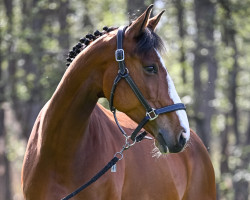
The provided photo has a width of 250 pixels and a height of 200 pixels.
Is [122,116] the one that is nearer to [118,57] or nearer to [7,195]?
[118,57]

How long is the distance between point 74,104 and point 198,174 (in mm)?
2388

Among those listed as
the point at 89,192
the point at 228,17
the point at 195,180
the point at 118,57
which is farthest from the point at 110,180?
the point at 228,17

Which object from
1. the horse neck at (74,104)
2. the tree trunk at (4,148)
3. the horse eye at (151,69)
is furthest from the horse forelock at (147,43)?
the tree trunk at (4,148)

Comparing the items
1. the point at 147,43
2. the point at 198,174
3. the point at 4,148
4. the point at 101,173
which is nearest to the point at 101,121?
the point at 101,173

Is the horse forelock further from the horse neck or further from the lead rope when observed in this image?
the lead rope

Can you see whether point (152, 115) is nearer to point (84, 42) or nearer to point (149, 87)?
point (149, 87)

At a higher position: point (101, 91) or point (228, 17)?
point (228, 17)

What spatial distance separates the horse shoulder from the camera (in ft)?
21.2

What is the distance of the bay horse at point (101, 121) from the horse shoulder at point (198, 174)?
1.21m

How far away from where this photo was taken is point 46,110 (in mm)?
4832

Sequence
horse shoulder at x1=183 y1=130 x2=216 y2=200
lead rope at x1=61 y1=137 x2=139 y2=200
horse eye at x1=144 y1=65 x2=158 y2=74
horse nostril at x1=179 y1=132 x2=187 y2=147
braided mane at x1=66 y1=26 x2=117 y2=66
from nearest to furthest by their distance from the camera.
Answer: horse nostril at x1=179 y1=132 x2=187 y2=147 < horse eye at x1=144 y1=65 x2=158 y2=74 < lead rope at x1=61 y1=137 x2=139 y2=200 < braided mane at x1=66 y1=26 x2=117 y2=66 < horse shoulder at x1=183 y1=130 x2=216 y2=200

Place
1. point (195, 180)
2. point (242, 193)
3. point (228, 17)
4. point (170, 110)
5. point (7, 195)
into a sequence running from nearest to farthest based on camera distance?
point (170, 110)
point (195, 180)
point (228, 17)
point (242, 193)
point (7, 195)

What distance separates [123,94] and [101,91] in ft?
0.87

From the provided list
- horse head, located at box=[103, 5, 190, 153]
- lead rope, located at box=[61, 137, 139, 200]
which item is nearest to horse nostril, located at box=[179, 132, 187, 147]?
horse head, located at box=[103, 5, 190, 153]
